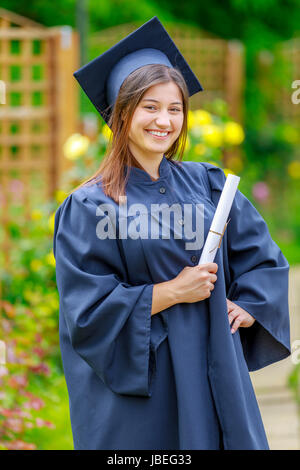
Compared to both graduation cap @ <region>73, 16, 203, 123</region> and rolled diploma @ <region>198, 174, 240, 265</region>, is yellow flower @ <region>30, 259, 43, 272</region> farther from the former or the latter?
rolled diploma @ <region>198, 174, 240, 265</region>

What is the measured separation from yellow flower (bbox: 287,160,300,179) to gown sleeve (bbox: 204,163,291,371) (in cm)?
720

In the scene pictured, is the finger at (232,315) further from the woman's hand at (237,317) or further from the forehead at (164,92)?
the forehead at (164,92)

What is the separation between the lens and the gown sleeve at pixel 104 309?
6.63 feet

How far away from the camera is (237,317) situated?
7.30ft

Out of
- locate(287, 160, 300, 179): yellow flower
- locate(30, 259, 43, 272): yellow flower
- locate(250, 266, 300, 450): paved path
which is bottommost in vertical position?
locate(250, 266, 300, 450): paved path

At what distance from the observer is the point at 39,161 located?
18.6 ft

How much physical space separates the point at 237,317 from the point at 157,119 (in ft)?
2.08

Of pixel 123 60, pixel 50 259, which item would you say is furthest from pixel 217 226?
pixel 50 259

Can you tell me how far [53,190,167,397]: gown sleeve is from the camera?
2.02 meters

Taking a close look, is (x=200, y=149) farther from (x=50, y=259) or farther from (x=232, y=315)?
(x=232, y=315)

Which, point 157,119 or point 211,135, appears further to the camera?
point 211,135

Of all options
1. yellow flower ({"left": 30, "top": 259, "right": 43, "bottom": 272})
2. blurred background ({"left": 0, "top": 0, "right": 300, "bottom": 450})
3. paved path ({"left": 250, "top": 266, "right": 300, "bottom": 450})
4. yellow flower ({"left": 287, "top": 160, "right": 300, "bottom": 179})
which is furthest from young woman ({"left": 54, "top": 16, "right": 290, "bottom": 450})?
yellow flower ({"left": 287, "top": 160, "right": 300, "bottom": 179})
